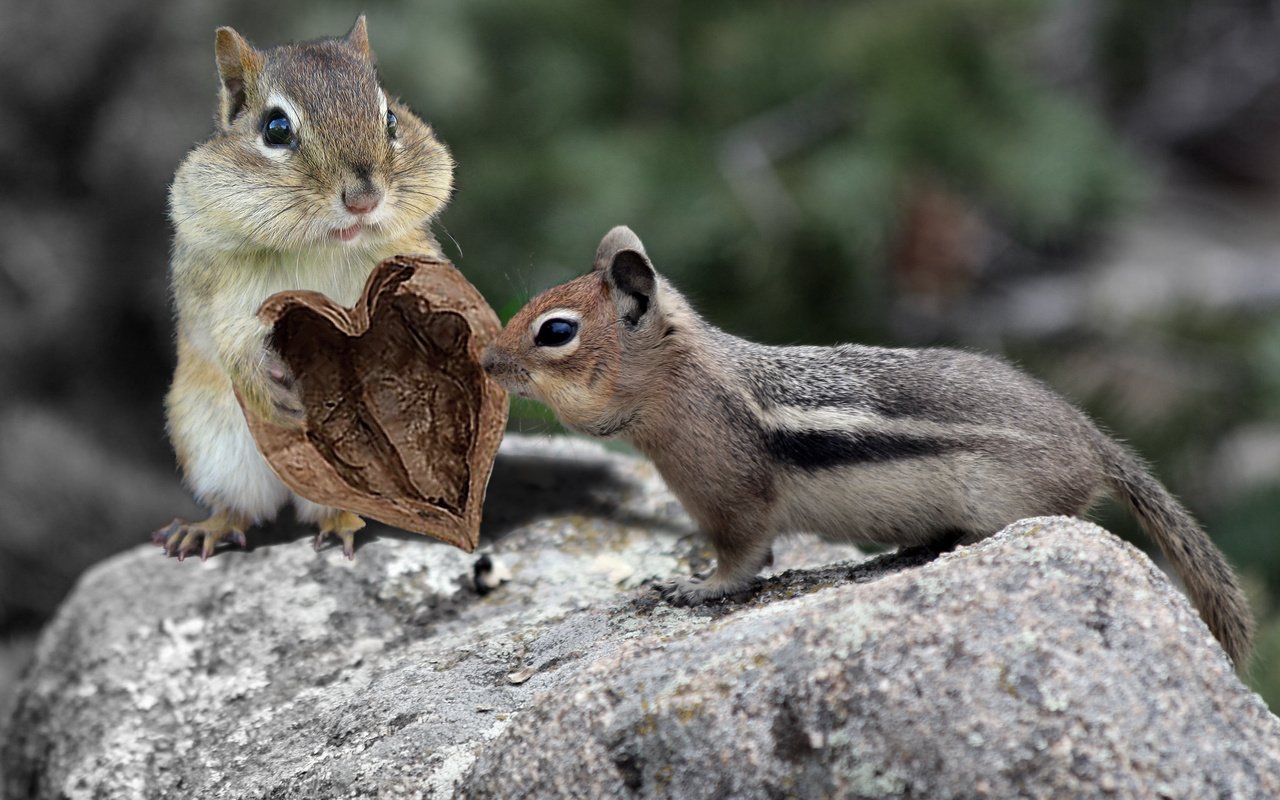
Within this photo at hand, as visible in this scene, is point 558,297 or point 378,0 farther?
point 378,0

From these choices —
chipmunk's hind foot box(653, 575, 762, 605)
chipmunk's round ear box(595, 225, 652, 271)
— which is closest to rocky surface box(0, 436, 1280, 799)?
chipmunk's hind foot box(653, 575, 762, 605)

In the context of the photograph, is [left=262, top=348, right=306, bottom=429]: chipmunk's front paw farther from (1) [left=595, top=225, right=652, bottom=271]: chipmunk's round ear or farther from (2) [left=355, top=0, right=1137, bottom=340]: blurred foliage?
(2) [left=355, top=0, right=1137, bottom=340]: blurred foliage

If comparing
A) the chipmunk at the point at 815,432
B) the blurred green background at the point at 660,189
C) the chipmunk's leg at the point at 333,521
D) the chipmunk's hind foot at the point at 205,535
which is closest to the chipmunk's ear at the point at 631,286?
the chipmunk at the point at 815,432

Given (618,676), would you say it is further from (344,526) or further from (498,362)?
(344,526)

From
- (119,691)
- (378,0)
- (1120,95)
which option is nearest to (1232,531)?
(119,691)

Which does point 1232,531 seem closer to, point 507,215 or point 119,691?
point 507,215

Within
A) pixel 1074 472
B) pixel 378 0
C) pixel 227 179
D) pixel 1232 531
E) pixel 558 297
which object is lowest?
pixel 1232 531
